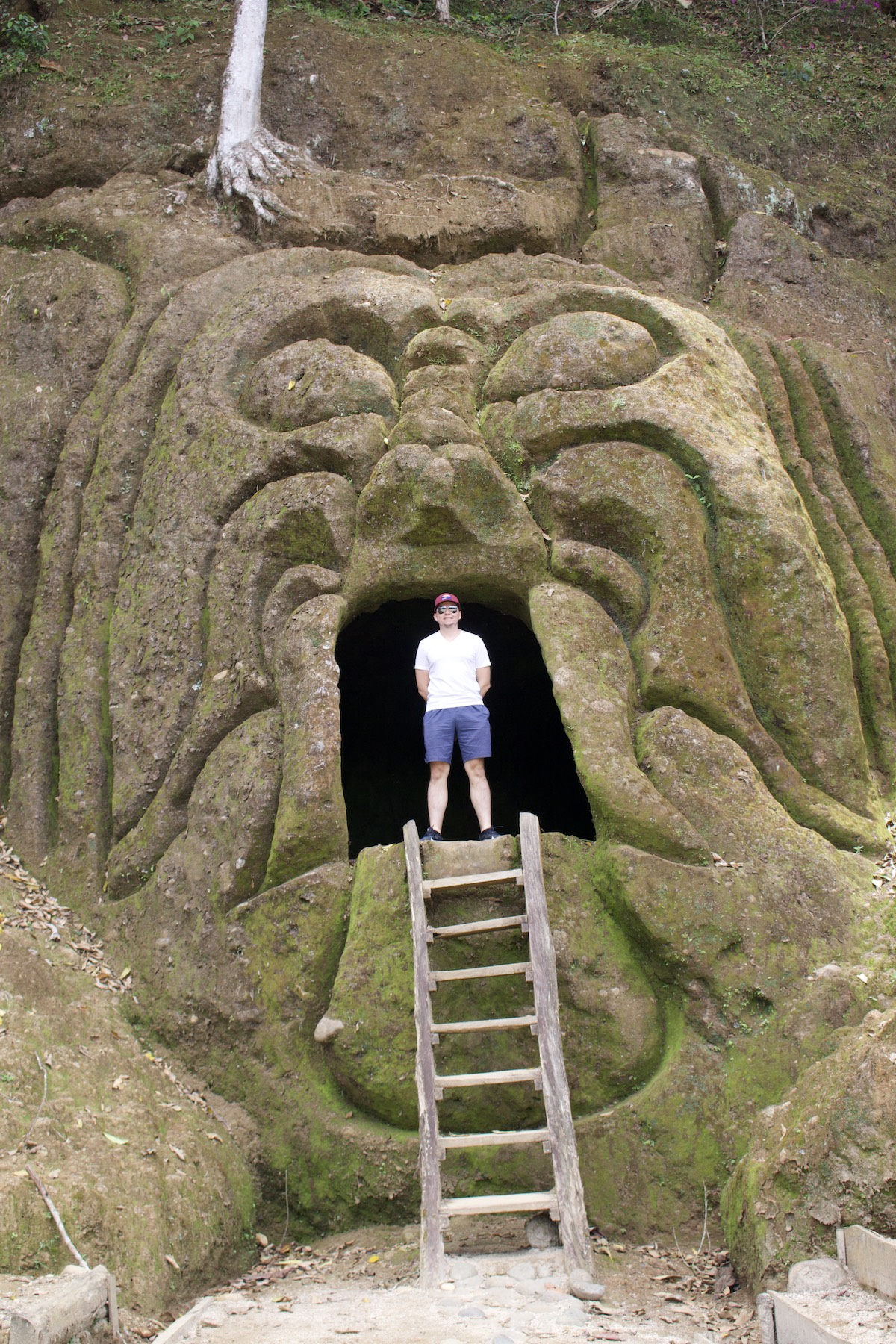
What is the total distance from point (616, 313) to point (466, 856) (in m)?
4.66

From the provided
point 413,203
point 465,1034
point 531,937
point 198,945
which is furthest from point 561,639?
point 413,203

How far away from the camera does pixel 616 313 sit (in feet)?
28.8

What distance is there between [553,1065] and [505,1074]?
25cm

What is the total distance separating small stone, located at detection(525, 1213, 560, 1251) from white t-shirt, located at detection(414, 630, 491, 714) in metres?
3.11

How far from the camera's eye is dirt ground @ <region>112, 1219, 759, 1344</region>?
14.6 feet

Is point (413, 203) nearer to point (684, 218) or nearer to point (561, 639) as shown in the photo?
point (684, 218)

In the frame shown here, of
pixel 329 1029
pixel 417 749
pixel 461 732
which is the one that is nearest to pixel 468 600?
pixel 461 732

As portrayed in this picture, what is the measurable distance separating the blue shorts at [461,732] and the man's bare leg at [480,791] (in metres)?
0.05

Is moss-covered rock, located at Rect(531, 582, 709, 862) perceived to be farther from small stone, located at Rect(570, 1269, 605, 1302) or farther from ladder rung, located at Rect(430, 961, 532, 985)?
small stone, located at Rect(570, 1269, 605, 1302)

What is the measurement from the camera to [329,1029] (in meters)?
6.35

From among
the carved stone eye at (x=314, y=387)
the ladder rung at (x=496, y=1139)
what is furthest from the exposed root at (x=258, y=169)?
the ladder rung at (x=496, y=1139)

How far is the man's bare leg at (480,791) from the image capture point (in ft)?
22.9

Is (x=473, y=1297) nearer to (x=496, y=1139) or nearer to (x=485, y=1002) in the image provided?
(x=496, y=1139)

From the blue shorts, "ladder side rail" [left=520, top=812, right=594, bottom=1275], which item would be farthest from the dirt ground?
the blue shorts
